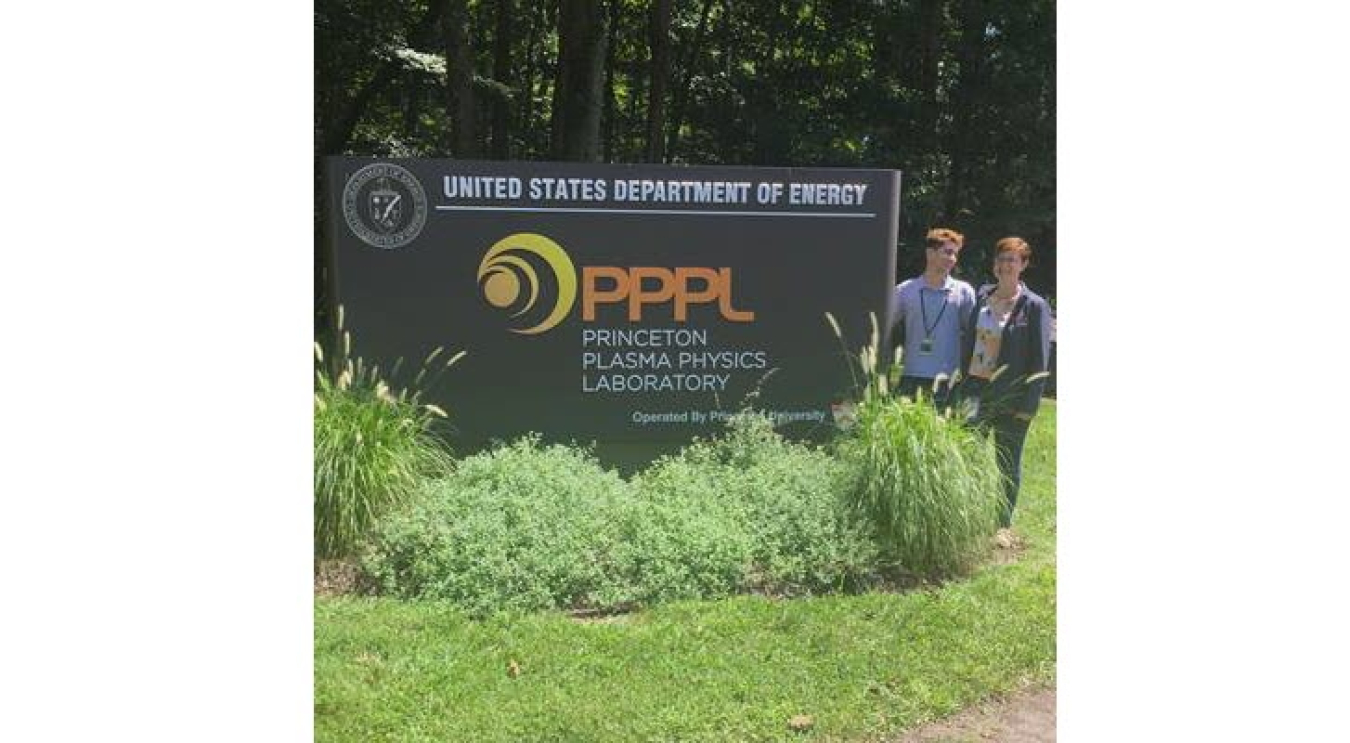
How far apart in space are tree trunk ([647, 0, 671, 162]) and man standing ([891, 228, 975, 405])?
1219mm

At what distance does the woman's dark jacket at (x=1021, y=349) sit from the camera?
5.68 m

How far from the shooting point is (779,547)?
5266 mm

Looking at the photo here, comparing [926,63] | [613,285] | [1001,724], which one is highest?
[926,63]

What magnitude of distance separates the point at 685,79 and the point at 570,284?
3.36 ft

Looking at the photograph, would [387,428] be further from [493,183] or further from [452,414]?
[493,183]

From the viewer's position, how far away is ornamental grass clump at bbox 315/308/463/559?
4.80m

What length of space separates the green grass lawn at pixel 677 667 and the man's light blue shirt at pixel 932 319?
0.97 m

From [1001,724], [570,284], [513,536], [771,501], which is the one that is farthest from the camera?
[771,501]

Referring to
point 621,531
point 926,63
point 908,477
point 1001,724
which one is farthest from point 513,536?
point 926,63

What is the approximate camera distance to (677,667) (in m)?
4.88

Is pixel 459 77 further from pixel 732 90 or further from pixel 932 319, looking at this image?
pixel 932 319

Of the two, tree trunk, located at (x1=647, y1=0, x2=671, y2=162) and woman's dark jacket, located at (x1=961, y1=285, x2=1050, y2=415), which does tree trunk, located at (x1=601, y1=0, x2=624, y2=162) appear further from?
woman's dark jacket, located at (x1=961, y1=285, x2=1050, y2=415)

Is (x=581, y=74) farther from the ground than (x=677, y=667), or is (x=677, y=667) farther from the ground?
(x=581, y=74)

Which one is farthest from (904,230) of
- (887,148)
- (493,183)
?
(493,183)
